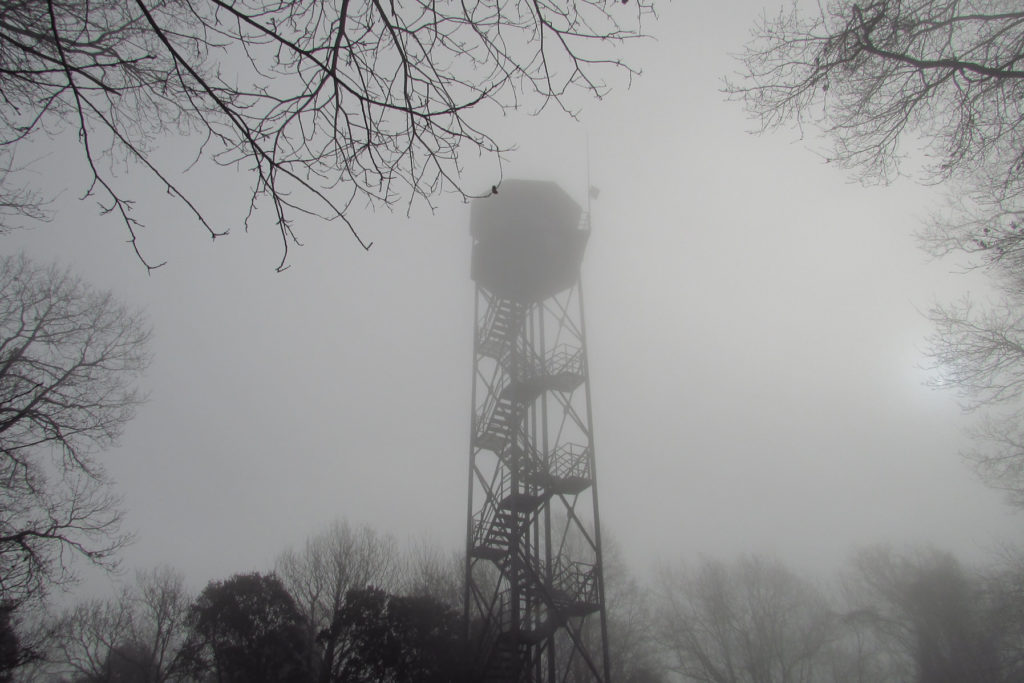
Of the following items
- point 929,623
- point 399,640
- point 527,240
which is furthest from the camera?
point 929,623

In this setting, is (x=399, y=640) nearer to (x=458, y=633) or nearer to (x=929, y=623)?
(x=458, y=633)

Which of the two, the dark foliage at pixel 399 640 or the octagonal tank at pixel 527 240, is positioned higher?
the octagonal tank at pixel 527 240

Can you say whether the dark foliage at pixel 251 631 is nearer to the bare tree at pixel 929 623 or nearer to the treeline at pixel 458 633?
the treeline at pixel 458 633

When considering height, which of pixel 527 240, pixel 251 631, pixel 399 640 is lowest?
pixel 399 640

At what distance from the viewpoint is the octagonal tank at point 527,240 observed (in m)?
16.0

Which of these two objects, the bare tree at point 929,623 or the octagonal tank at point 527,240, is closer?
the octagonal tank at point 527,240

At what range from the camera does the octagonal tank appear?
630 inches

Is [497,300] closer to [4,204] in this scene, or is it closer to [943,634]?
[4,204]

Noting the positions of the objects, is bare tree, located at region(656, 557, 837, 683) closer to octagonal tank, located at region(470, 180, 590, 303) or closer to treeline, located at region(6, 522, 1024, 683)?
treeline, located at region(6, 522, 1024, 683)

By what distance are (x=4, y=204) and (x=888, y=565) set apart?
1684 inches

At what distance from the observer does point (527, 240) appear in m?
16.0

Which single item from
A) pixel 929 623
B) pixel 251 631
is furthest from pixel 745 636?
pixel 251 631

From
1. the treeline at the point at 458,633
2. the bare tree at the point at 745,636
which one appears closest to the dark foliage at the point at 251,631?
the treeline at the point at 458,633

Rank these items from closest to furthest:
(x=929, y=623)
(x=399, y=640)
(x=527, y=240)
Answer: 1. (x=399, y=640)
2. (x=527, y=240)
3. (x=929, y=623)
